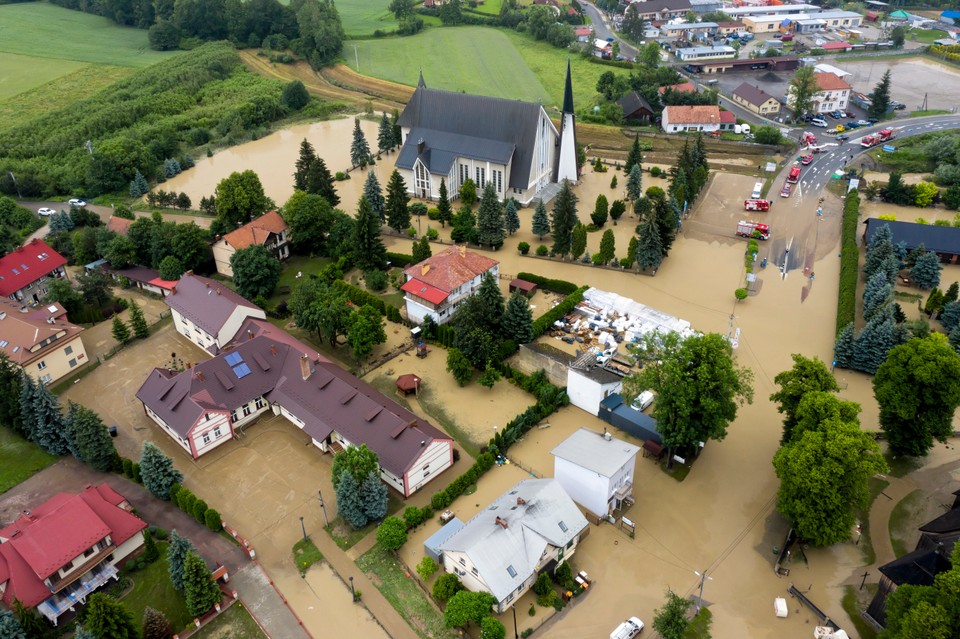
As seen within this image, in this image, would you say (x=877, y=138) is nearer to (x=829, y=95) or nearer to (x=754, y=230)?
(x=829, y=95)

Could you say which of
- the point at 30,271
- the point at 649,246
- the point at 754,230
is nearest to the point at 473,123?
the point at 649,246

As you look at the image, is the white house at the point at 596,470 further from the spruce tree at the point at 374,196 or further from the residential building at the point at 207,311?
the spruce tree at the point at 374,196

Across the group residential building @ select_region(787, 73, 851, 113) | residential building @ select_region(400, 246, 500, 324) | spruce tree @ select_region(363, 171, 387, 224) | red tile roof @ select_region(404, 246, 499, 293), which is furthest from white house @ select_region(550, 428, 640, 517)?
residential building @ select_region(787, 73, 851, 113)

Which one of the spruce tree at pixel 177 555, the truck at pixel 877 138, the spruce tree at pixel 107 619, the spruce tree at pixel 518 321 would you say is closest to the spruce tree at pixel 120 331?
the spruce tree at pixel 177 555

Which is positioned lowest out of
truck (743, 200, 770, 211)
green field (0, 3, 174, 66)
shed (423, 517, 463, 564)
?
shed (423, 517, 463, 564)

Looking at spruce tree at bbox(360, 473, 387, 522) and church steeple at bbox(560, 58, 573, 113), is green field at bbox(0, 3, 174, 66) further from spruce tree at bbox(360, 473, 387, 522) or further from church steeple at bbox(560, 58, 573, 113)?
spruce tree at bbox(360, 473, 387, 522)

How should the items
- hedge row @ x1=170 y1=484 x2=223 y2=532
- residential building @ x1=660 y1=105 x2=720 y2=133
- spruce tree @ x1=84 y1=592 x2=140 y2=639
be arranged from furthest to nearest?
residential building @ x1=660 y1=105 x2=720 y2=133, hedge row @ x1=170 y1=484 x2=223 y2=532, spruce tree @ x1=84 y1=592 x2=140 y2=639
